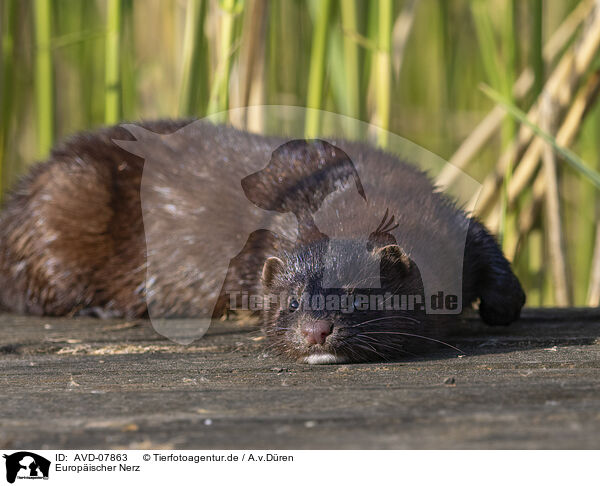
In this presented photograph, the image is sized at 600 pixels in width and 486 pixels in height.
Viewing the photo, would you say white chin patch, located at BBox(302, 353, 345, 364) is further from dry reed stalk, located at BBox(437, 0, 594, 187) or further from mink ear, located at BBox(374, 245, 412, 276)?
dry reed stalk, located at BBox(437, 0, 594, 187)

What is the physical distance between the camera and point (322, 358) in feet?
9.32

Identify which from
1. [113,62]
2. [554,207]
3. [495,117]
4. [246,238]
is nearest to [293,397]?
[246,238]

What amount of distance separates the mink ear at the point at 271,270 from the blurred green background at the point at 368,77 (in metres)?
1.08

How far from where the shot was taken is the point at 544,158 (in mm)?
4711

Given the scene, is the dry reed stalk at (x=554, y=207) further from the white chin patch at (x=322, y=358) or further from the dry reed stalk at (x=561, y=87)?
the white chin patch at (x=322, y=358)

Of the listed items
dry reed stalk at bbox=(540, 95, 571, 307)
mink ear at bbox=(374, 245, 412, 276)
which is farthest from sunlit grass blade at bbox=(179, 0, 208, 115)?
dry reed stalk at bbox=(540, 95, 571, 307)

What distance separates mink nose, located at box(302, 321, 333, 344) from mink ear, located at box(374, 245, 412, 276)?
38 cm

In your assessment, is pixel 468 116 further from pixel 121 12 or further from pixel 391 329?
pixel 391 329

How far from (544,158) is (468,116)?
8.25 ft

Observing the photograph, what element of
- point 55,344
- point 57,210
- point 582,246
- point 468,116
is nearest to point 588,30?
point 582,246

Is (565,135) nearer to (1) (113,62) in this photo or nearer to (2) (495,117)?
(2) (495,117)

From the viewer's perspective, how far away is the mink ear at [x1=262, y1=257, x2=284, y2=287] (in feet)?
10.3
